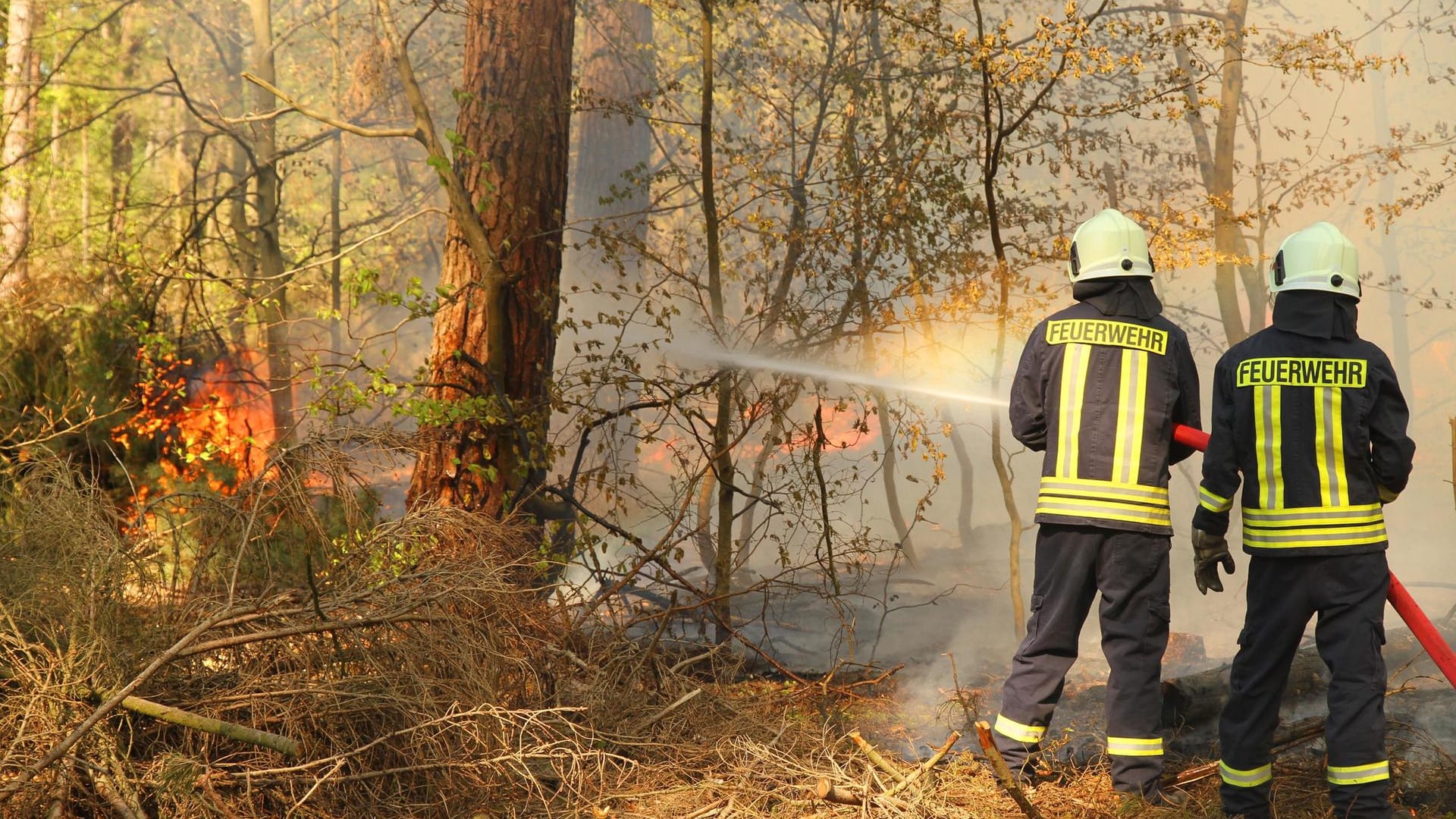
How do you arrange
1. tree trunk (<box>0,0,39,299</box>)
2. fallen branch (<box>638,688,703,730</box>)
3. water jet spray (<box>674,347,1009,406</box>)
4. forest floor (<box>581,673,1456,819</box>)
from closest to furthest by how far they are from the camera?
forest floor (<box>581,673,1456,819</box>) → fallen branch (<box>638,688,703,730</box>) → water jet spray (<box>674,347,1009,406</box>) → tree trunk (<box>0,0,39,299</box>)

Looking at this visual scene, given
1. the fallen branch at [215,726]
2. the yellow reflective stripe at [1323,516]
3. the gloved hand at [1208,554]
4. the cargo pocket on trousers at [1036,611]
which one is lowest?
the fallen branch at [215,726]

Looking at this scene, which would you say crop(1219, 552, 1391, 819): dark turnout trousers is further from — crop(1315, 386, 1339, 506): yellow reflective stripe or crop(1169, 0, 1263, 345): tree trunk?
crop(1169, 0, 1263, 345): tree trunk

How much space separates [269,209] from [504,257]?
5.41 meters

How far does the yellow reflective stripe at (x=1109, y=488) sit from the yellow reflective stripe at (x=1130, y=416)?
0.03m

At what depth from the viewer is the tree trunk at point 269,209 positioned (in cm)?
988

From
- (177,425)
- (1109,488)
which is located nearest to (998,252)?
(1109,488)

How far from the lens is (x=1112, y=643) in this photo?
12.6ft

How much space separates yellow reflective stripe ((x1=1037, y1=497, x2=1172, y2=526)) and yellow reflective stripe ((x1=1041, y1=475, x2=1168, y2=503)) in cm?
3

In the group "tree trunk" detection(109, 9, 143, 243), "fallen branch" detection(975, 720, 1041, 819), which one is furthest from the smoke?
"tree trunk" detection(109, 9, 143, 243)

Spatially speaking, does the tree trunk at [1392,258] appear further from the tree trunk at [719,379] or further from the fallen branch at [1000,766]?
the fallen branch at [1000,766]

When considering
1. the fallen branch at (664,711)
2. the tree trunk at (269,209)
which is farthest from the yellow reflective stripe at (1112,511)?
the tree trunk at (269,209)

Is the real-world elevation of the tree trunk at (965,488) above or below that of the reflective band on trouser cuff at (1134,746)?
below

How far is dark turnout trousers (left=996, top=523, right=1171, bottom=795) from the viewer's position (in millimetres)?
3762

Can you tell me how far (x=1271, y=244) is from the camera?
16.3 m
